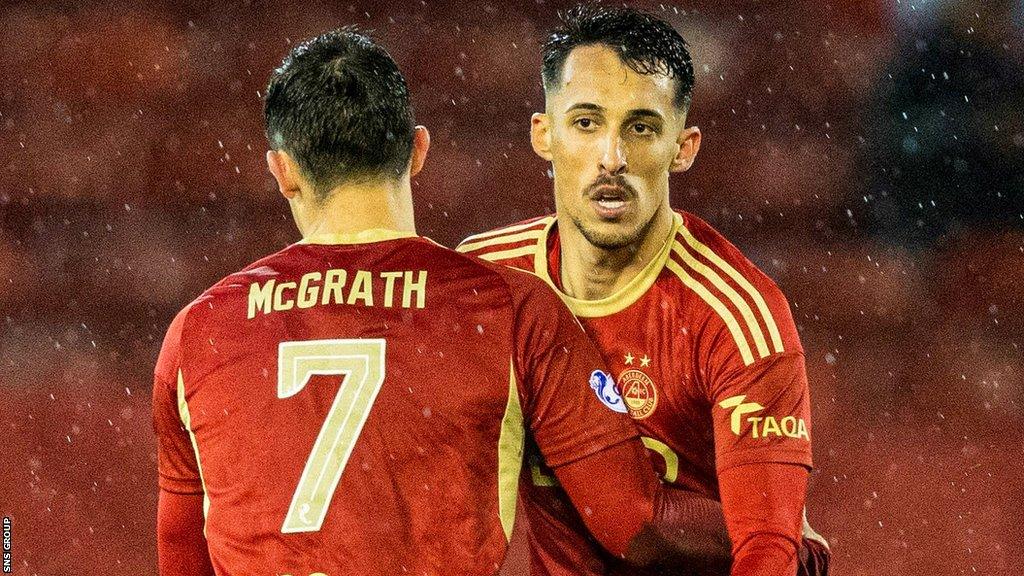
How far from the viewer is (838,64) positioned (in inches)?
390

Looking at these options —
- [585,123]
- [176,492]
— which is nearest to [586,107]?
[585,123]

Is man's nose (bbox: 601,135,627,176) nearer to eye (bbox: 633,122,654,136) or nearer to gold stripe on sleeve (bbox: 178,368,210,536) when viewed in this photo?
eye (bbox: 633,122,654,136)

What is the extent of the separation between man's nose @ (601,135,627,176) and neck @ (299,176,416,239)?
621 millimetres

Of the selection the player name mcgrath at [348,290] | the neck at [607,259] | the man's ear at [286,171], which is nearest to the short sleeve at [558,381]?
the player name mcgrath at [348,290]

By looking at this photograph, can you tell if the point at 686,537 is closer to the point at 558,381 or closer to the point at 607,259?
the point at 558,381

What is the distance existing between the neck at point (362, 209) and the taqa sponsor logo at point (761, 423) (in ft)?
2.70

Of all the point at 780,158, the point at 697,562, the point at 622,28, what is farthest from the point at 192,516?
the point at 780,158

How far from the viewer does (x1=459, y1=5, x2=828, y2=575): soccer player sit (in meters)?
2.57

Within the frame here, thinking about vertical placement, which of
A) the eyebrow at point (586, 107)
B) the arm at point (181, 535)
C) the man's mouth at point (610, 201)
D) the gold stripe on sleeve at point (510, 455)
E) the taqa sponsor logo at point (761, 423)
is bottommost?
the arm at point (181, 535)

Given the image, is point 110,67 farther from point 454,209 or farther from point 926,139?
point 926,139

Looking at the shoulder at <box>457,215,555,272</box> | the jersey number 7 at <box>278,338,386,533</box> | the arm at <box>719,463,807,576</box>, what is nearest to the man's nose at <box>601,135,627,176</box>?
the shoulder at <box>457,215,555,272</box>

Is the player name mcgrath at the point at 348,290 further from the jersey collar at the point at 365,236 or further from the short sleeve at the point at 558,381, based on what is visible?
the short sleeve at the point at 558,381

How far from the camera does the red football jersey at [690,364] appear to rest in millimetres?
2588

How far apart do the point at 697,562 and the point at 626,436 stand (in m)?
0.45
